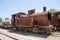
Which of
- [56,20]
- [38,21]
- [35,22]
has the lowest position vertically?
[35,22]

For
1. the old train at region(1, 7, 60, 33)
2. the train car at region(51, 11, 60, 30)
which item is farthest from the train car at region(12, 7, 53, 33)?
the train car at region(51, 11, 60, 30)

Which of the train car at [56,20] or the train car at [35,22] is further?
the train car at [56,20]

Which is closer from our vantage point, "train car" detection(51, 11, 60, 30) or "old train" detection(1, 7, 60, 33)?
"old train" detection(1, 7, 60, 33)

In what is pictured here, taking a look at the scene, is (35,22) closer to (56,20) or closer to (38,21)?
(38,21)

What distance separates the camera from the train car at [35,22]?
49.6 feet

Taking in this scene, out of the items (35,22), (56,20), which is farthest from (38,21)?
(56,20)

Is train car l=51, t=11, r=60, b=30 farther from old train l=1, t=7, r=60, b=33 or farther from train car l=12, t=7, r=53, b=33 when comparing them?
train car l=12, t=7, r=53, b=33

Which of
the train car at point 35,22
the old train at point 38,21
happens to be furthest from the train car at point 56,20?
the train car at point 35,22

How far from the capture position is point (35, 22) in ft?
55.6

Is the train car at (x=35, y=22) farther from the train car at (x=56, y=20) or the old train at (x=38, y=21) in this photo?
the train car at (x=56, y=20)

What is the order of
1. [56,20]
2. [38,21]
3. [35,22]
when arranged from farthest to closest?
[56,20], [35,22], [38,21]

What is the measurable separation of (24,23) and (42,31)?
4.14m

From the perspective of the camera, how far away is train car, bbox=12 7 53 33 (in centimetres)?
1511

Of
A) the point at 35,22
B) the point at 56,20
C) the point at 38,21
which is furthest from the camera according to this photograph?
the point at 56,20
